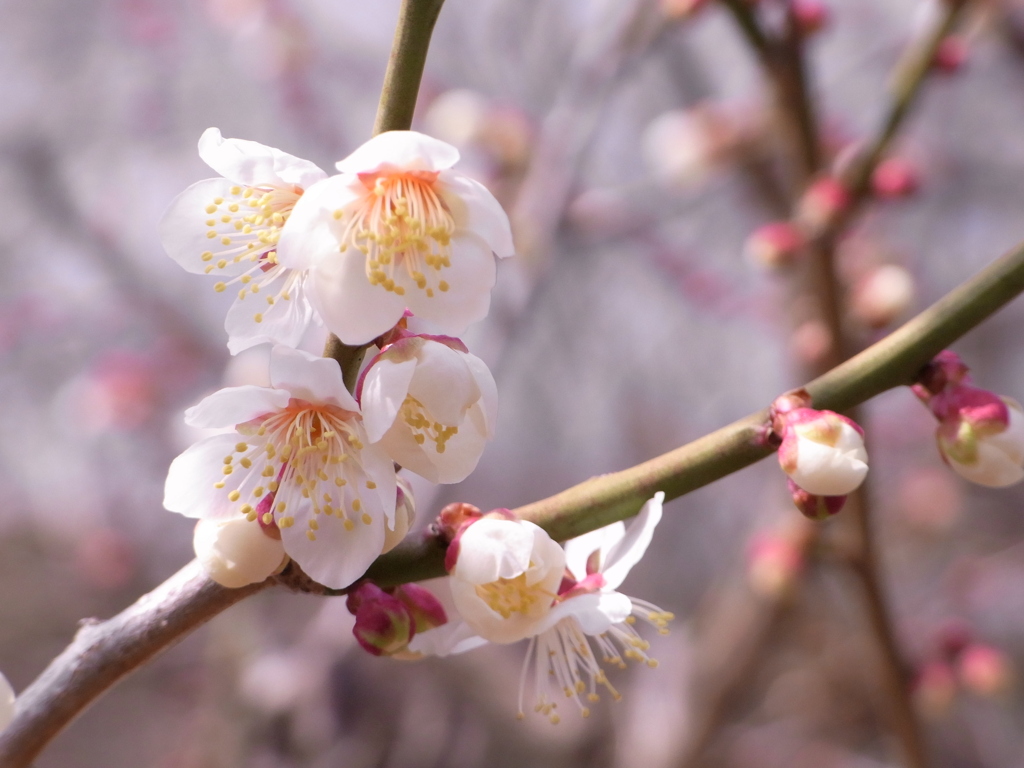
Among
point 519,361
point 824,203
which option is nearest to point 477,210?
point 824,203

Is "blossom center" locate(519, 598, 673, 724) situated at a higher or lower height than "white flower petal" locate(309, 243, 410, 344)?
lower

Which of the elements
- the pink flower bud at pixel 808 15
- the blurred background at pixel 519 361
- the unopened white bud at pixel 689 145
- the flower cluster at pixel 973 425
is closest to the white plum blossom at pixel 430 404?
the flower cluster at pixel 973 425

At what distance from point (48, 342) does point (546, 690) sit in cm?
367

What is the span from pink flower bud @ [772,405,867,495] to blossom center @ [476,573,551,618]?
0.19m

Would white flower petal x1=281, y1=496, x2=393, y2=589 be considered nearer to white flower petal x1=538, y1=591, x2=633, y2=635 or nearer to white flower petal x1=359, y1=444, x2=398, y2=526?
white flower petal x1=359, y1=444, x2=398, y2=526

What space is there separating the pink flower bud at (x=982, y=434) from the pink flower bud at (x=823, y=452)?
0.33 feet

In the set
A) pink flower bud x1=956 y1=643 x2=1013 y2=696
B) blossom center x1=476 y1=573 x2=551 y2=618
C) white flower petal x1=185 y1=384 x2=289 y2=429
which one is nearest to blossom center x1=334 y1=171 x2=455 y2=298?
white flower petal x1=185 y1=384 x2=289 y2=429

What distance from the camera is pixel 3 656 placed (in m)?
3.29

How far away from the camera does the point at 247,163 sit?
0.53 m

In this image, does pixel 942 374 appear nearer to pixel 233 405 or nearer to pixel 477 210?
pixel 477 210

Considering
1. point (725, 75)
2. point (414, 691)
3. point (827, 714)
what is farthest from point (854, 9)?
point (414, 691)

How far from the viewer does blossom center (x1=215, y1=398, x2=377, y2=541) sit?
51cm

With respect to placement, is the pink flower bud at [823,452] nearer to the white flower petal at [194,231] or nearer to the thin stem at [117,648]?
the thin stem at [117,648]

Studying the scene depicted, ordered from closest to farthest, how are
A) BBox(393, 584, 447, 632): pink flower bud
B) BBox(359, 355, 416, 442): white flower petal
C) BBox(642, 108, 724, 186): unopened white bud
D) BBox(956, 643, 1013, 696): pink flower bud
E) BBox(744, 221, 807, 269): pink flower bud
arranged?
BBox(359, 355, 416, 442): white flower petal → BBox(393, 584, 447, 632): pink flower bud → BBox(744, 221, 807, 269): pink flower bud → BBox(956, 643, 1013, 696): pink flower bud → BBox(642, 108, 724, 186): unopened white bud
